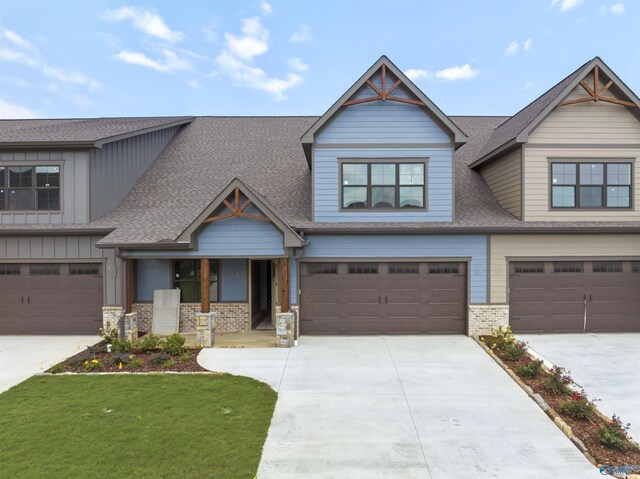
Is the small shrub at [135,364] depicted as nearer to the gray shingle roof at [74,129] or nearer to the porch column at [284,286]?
the porch column at [284,286]

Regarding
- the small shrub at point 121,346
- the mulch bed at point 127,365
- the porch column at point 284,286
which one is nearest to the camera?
the mulch bed at point 127,365

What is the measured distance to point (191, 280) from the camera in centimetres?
1309

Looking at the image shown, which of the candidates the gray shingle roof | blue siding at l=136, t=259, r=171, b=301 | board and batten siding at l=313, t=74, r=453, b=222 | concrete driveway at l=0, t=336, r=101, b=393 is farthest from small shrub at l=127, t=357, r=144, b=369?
the gray shingle roof

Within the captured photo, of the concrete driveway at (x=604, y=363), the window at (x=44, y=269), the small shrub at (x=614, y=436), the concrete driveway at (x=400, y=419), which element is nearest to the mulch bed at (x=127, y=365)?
the concrete driveway at (x=400, y=419)

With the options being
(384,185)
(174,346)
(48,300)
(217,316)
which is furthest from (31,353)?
(384,185)

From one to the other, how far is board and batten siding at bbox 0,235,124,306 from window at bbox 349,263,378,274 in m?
7.85

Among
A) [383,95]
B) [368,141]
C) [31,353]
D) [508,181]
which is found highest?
Answer: [383,95]

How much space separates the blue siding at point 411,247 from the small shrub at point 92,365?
670 cm

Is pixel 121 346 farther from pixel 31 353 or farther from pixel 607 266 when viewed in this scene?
pixel 607 266

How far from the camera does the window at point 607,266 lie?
40.6 ft

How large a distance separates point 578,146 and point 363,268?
27.2 feet

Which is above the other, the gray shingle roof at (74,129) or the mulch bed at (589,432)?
the gray shingle roof at (74,129)

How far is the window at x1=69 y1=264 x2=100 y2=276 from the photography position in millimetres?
12523

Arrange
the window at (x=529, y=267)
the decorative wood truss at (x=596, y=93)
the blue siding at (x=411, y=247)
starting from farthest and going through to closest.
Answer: the window at (x=529, y=267) < the blue siding at (x=411, y=247) < the decorative wood truss at (x=596, y=93)
